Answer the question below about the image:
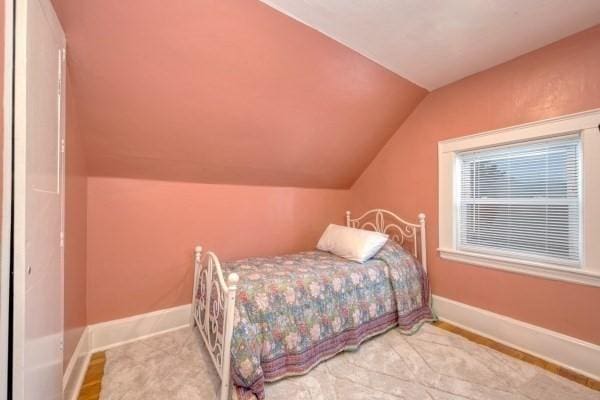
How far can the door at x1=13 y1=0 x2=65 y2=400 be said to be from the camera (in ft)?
2.45

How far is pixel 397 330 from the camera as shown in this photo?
88.2 inches

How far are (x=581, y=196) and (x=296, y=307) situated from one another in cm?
217

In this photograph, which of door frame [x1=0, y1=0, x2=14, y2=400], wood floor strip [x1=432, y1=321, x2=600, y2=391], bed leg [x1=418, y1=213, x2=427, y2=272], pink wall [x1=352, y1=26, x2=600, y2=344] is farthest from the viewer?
bed leg [x1=418, y1=213, x2=427, y2=272]

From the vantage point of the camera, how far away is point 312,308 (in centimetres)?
182

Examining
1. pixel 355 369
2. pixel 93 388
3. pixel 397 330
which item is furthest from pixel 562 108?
pixel 93 388

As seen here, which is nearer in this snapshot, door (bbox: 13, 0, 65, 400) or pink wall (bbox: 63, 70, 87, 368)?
door (bbox: 13, 0, 65, 400)

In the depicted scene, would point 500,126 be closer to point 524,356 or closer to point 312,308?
point 524,356

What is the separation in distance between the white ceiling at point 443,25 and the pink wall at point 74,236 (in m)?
1.52

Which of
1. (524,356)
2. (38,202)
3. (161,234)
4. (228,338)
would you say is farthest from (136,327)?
(524,356)

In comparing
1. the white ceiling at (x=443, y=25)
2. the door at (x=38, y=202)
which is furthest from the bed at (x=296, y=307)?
the white ceiling at (x=443, y=25)

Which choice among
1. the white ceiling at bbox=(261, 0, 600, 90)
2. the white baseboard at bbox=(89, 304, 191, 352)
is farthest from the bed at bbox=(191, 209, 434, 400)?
the white ceiling at bbox=(261, 0, 600, 90)

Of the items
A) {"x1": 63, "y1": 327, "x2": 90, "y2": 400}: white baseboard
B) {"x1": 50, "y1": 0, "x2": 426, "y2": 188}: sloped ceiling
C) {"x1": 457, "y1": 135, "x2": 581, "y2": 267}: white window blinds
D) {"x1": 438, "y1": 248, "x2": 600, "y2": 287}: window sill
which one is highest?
{"x1": 50, "y1": 0, "x2": 426, "y2": 188}: sloped ceiling

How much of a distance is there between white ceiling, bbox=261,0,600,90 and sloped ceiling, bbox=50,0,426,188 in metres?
0.13

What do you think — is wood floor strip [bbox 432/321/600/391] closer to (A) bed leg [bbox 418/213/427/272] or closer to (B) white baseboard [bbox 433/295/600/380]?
(B) white baseboard [bbox 433/295/600/380]
